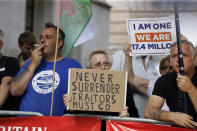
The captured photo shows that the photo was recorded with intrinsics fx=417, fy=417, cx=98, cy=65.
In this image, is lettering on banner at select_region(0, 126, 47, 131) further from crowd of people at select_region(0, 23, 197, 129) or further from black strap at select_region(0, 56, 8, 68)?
black strap at select_region(0, 56, 8, 68)

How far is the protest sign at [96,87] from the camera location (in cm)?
422

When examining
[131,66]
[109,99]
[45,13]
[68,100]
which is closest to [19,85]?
[68,100]

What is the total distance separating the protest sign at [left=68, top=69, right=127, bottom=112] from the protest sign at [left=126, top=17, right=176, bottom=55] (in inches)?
37.5

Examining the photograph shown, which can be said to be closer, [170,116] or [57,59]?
[170,116]

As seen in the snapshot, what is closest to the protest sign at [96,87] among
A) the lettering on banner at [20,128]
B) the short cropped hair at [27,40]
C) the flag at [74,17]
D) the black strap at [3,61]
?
the lettering on banner at [20,128]

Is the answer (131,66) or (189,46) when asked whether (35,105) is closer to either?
(131,66)

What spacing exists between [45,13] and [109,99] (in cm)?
780

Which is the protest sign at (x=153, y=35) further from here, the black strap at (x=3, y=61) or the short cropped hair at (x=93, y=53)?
the black strap at (x=3, y=61)

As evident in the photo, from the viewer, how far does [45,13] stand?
38.2 ft

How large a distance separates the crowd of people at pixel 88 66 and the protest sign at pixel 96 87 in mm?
121

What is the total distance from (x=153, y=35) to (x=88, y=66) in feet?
2.98

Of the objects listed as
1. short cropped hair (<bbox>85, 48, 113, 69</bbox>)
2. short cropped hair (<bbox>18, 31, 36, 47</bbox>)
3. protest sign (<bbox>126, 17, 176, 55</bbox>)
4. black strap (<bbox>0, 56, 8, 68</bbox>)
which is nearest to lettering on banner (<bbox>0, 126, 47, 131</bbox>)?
black strap (<bbox>0, 56, 8, 68</bbox>)

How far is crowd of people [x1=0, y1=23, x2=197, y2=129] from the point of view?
428 centimetres

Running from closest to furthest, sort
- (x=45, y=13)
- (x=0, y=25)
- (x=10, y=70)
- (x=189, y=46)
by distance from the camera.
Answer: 1. (x=189, y=46)
2. (x=10, y=70)
3. (x=0, y=25)
4. (x=45, y=13)
